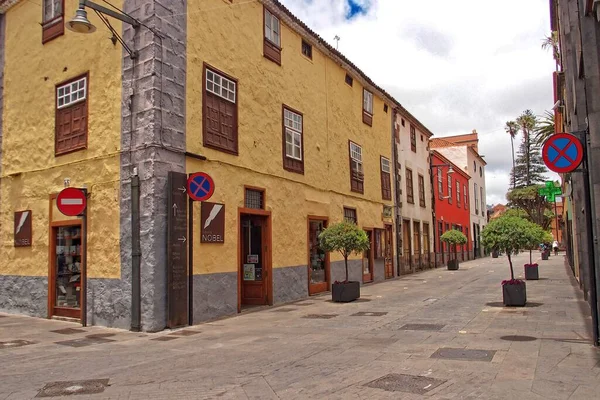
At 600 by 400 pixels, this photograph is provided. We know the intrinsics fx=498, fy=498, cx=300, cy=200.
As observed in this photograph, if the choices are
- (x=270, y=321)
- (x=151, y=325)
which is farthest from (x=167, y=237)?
(x=270, y=321)

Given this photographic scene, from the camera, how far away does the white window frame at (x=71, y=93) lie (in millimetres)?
11849

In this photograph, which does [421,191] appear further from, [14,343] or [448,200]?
[14,343]

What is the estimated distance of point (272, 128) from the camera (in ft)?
47.4

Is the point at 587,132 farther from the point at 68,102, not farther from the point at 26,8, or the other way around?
the point at 26,8

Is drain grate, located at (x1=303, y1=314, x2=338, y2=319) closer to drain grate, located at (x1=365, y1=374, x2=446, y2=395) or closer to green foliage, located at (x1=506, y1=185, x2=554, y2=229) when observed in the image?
drain grate, located at (x1=365, y1=374, x2=446, y2=395)

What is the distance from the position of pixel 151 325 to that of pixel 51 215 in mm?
4422

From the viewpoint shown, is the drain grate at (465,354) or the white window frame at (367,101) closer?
the drain grate at (465,354)

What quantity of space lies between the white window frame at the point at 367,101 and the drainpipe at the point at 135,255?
13.2 m

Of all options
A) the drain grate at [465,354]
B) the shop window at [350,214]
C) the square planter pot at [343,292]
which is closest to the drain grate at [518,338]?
the drain grate at [465,354]

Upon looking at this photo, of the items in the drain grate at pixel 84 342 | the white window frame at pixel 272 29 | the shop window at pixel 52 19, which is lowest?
the drain grate at pixel 84 342

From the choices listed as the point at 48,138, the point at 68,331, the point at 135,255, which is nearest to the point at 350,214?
the point at 135,255

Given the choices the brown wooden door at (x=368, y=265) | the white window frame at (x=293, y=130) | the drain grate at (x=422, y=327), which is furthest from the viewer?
the brown wooden door at (x=368, y=265)

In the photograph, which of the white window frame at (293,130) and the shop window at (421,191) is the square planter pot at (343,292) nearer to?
the white window frame at (293,130)

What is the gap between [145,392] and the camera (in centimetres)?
572
